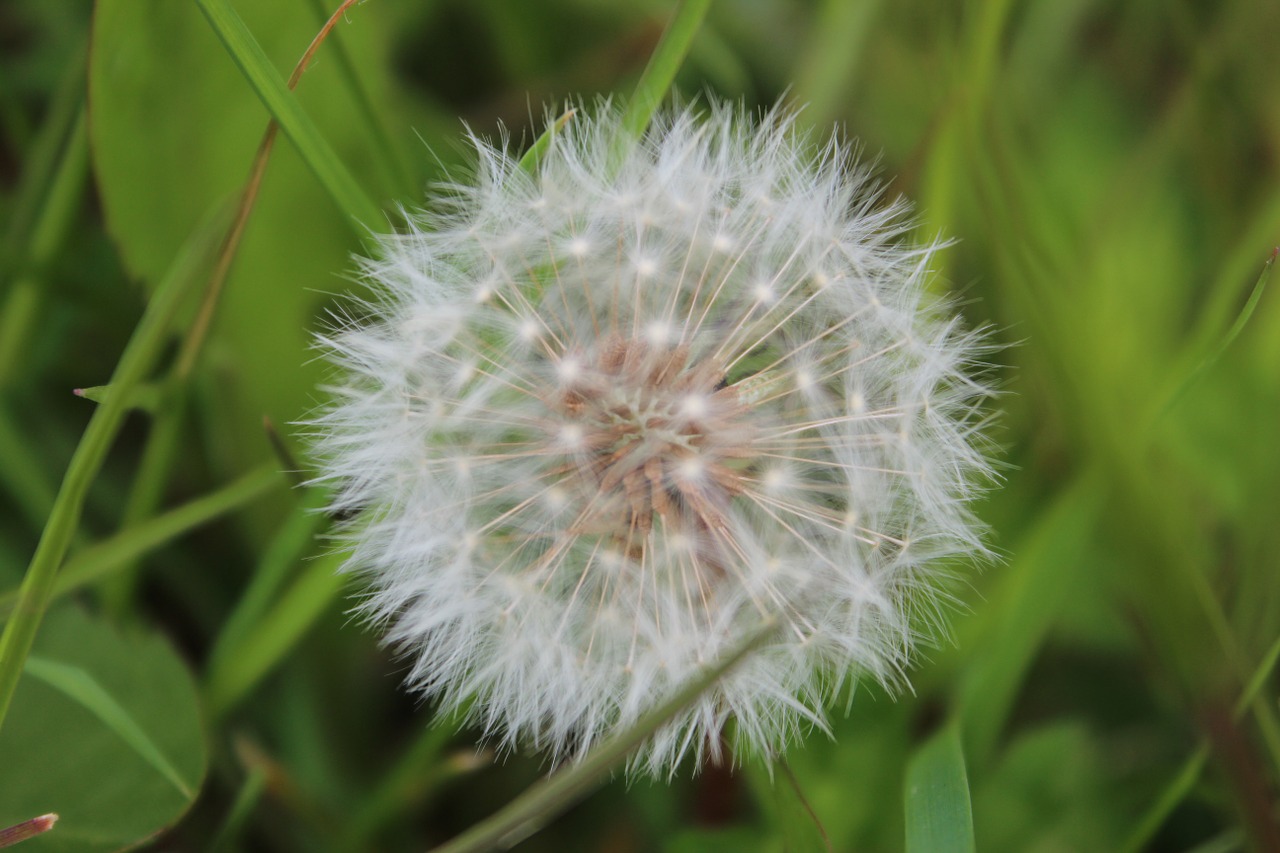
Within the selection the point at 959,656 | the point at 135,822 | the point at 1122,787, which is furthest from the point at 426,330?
the point at 1122,787

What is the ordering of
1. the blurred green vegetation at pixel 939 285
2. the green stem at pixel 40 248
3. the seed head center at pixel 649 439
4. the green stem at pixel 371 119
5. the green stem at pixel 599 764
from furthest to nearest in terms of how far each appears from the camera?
the green stem at pixel 40 248, the blurred green vegetation at pixel 939 285, the green stem at pixel 371 119, the seed head center at pixel 649 439, the green stem at pixel 599 764

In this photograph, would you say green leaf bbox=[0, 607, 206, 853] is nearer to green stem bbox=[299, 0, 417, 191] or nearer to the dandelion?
the dandelion

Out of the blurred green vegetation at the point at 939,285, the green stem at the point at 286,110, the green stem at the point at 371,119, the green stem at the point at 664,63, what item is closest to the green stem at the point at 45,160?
the blurred green vegetation at the point at 939,285

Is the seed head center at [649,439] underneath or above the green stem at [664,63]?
underneath

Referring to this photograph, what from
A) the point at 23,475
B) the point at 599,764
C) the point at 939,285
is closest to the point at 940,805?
the point at 599,764

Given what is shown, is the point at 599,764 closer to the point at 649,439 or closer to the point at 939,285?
the point at 649,439

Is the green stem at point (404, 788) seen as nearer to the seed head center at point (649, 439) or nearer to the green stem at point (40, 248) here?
the seed head center at point (649, 439)

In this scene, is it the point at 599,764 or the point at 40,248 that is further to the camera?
the point at 40,248
